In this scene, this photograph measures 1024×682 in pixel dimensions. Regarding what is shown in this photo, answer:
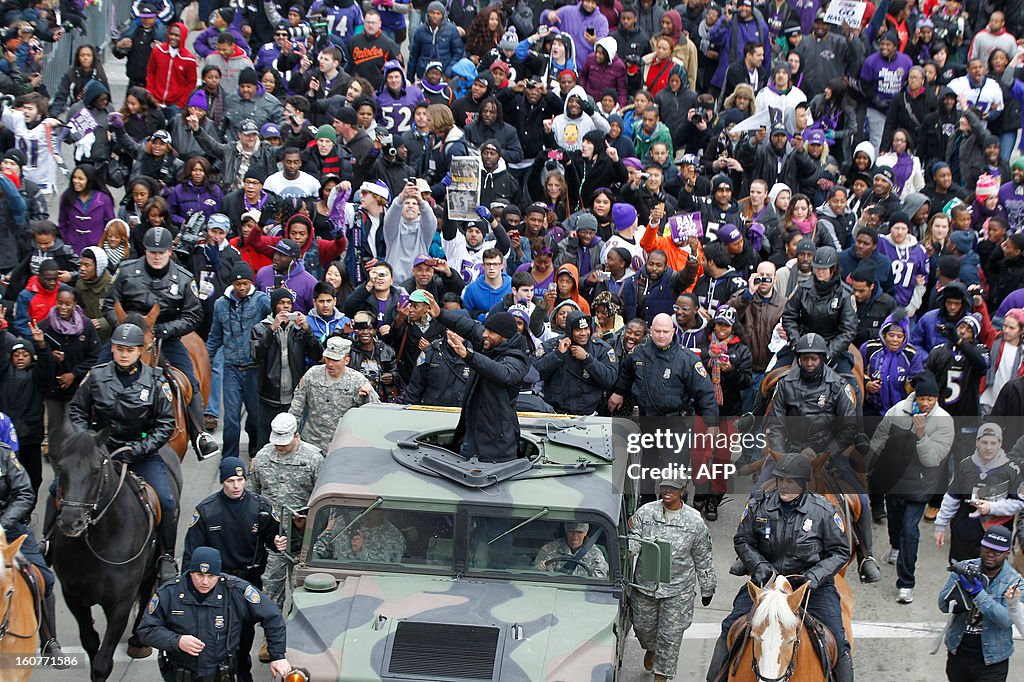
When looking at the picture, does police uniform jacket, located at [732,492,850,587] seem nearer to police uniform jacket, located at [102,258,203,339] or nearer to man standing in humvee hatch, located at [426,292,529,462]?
man standing in humvee hatch, located at [426,292,529,462]

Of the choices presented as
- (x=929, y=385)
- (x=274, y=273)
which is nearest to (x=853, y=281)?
(x=929, y=385)

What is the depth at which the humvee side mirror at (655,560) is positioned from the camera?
10531mm

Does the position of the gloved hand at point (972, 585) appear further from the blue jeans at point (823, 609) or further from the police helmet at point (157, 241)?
the police helmet at point (157, 241)

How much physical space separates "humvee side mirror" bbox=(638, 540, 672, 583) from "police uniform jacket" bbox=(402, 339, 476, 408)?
3.78 meters

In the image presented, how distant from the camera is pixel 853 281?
1595 centimetres

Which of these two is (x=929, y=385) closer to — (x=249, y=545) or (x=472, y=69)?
(x=249, y=545)

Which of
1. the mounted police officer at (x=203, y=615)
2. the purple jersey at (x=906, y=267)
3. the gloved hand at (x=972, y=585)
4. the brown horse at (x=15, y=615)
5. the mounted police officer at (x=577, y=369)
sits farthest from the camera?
the purple jersey at (x=906, y=267)

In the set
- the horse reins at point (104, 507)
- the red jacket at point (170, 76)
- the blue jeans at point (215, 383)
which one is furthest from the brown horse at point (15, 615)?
the red jacket at point (170, 76)

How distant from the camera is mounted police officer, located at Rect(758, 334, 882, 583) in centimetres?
1367

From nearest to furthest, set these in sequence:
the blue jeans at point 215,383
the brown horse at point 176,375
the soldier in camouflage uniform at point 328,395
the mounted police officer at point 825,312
→ 1. the soldier in camouflage uniform at point 328,395
2. the brown horse at point 176,375
3. the mounted police officer at point 825,312
4. the blue jeans at point 215,383

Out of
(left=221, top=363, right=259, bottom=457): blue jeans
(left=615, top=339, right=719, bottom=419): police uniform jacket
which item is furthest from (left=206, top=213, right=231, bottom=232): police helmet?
(left=615, top=339, right=719, bottom=419): police uniform jacket

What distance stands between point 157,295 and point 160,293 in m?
0.04

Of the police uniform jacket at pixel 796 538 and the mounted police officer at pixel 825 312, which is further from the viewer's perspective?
the mounted police officer at pixel 825 312

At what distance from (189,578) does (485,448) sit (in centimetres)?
223
